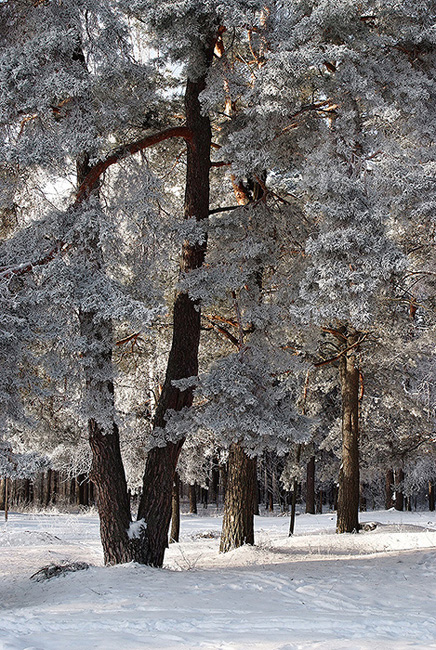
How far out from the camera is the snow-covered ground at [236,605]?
4398 millimetres

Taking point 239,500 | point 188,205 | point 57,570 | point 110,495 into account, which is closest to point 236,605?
point 110,495

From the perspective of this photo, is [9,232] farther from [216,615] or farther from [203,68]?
[216,615]

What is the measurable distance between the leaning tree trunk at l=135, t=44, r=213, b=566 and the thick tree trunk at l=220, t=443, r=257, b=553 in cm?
266

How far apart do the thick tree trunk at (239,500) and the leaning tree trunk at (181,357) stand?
2.66 metres

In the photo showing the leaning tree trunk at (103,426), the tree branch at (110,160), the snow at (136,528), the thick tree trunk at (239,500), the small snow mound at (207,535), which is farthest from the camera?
the small snow mound at (207,535)

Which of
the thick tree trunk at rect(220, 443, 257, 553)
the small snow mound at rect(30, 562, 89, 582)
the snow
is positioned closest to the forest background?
the snow

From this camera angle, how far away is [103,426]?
7.56 m

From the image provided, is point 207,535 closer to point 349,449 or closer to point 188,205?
point 349,449

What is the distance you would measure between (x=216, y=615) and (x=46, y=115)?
242 inches

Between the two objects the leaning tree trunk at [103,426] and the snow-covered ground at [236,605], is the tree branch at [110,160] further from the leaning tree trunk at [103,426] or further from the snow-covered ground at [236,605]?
the snow-covered ground at [236,605]

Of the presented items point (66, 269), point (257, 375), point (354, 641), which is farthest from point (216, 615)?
point (66, 269)

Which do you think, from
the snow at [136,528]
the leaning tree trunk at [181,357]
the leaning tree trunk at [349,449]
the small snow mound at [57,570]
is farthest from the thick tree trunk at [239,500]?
the leaning tree trunk at [349,449]

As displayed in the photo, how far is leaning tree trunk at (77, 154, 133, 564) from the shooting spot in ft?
24.2

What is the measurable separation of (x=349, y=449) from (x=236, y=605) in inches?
392
